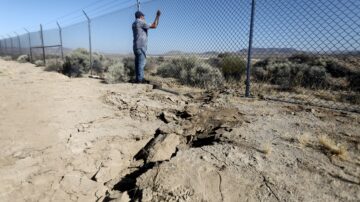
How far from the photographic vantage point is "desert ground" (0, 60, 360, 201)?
7.29 ft

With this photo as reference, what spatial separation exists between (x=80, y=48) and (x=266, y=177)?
15.0 m

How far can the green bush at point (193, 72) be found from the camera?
7.24m

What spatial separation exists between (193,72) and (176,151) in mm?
5200

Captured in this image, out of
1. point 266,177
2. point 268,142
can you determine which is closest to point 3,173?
point 266,177

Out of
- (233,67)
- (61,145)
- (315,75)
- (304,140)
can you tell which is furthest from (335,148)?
(315,75)

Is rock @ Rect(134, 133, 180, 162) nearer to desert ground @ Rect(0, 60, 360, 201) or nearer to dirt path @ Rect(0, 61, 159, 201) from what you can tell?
desert ground @ Rect(0, 60, 360, 201)

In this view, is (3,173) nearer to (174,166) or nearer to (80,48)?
(174,166)

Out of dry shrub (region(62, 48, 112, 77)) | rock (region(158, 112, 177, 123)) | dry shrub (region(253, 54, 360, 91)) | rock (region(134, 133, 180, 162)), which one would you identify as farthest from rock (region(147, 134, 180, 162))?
dry shrub (region(62, 48, 112, 77))

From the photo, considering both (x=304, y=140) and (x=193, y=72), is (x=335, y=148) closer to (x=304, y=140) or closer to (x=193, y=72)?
(x=304, y=140)

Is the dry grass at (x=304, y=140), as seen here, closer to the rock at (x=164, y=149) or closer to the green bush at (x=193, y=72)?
the rock at (x=164, y=149)

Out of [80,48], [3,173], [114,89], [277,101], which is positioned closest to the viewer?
[3,173]

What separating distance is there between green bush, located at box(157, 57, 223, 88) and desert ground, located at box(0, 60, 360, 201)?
7.95 feet

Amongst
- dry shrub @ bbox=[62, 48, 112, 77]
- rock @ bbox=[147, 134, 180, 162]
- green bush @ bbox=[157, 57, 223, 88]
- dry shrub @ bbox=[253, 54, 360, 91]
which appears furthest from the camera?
dry shrub @ bbox=[62, 48, 112, 77]

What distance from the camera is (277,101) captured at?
4914mm
